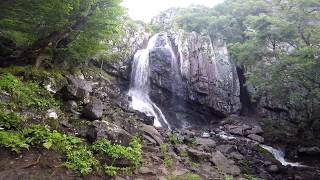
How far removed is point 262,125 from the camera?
70.9 ft

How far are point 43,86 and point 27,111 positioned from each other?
2141 mm

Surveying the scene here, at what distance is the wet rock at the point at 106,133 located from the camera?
365 inches

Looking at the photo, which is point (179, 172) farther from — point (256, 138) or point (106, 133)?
point (256, 138)

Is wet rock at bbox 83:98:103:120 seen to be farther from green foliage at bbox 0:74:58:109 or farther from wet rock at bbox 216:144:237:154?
wet rock at bbox 216:144:237:154

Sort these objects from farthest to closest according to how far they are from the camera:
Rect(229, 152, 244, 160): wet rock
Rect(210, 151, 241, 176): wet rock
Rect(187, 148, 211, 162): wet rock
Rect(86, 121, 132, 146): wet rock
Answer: Rect(229, 152, 244, 160): wet rock
Rect(187, 148, 211, 162): wet rock
Rect(210, 151, 241, 176): wet rock
Rect(86, 121, 132, 146): wet rock

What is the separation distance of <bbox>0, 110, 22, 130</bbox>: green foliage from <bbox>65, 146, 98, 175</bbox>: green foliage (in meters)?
1.69

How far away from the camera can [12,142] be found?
7.34 metres

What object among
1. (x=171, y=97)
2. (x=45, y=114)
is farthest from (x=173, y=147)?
(x=171, y=97)

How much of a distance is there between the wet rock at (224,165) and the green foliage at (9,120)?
23.0ft

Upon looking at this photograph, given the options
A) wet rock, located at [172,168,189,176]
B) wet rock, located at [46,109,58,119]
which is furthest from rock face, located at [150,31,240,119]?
wet rock, located at [172,168,189,176]

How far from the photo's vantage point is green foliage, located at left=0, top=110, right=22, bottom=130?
7.93 m

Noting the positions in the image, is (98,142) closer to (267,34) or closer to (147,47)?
(267,34)

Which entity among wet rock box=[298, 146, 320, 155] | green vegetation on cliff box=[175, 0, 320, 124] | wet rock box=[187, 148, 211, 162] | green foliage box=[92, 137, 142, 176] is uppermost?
green vegetation on cliff box=[175, 0, 320, 124]

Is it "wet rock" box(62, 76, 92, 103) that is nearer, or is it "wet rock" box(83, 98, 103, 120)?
"wet rock" box(83, 98, 103, 120)
